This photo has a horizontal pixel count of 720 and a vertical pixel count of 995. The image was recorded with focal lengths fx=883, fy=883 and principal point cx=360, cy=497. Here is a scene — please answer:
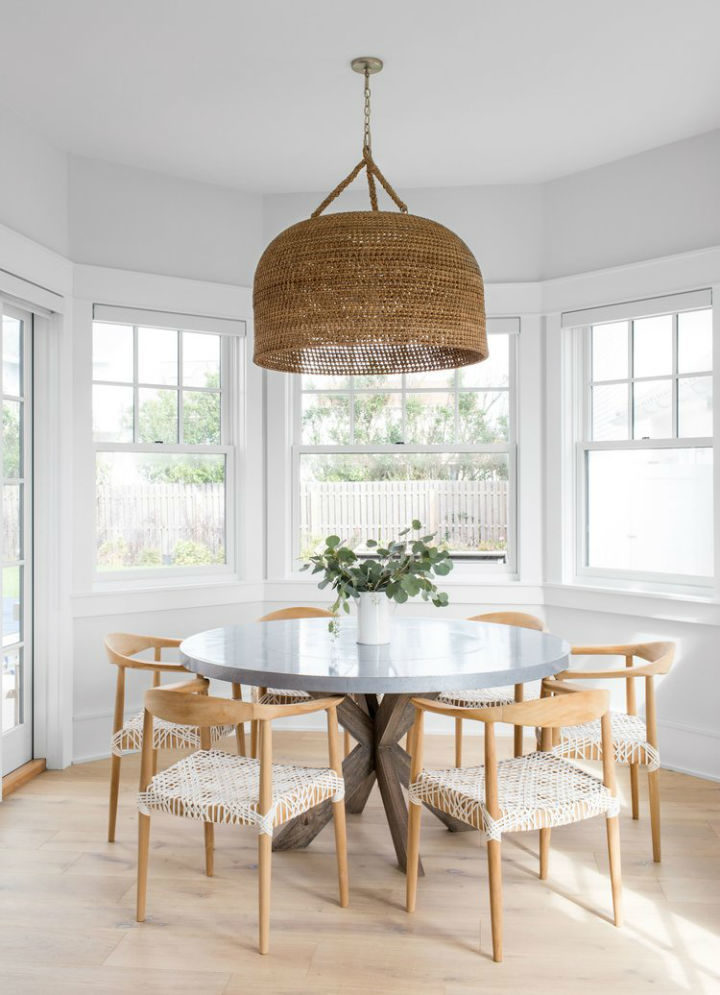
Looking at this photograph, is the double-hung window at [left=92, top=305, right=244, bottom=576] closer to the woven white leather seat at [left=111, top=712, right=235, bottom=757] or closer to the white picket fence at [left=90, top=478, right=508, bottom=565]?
the white picket fence at [left=90, top=478, right=508, bottom=565]

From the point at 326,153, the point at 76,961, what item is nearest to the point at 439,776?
the point at 76,961

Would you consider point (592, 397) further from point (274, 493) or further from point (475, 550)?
point (274, 493)

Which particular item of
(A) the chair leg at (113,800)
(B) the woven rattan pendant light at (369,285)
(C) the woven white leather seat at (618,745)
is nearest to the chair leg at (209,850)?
(A) the chair leg at (113,800)

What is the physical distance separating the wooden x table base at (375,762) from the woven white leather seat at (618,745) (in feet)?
1.91

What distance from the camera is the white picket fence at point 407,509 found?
4996mm

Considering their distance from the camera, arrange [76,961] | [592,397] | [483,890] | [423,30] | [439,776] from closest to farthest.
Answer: [76,961] → [439,776] → [483,890] → [423,30] → [592,397]

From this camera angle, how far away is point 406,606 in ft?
16.4

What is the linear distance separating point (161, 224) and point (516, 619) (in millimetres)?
2776

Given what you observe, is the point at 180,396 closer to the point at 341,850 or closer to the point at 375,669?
the point at 375,669

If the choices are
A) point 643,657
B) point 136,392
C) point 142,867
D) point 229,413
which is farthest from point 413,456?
point 142,867

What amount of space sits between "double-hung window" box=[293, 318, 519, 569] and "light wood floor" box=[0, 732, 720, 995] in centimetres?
180

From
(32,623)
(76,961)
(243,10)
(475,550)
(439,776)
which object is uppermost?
(243,10)

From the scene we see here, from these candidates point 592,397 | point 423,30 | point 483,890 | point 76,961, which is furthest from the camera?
point 592,397

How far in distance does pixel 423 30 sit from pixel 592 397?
2.21 m
